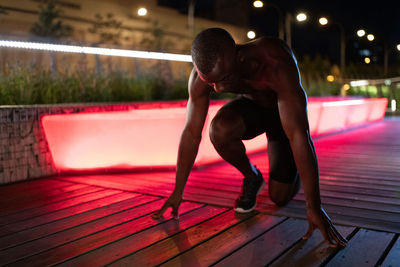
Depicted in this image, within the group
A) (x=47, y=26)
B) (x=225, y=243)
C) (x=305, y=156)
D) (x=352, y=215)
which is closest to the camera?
(x=305, y=156)

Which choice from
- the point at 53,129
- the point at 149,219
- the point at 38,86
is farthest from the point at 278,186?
the point at 38,86

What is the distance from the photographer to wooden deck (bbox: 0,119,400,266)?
1.51 metres

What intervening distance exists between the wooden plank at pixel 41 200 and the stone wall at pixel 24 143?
52 centimetres

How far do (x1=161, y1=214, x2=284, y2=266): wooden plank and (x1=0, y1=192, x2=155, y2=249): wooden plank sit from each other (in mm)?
718

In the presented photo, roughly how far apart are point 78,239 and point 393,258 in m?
1.31

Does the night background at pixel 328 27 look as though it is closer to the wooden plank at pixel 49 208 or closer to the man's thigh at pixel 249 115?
the man's thigh at pixel 249 115

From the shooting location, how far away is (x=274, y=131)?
2.19 meters

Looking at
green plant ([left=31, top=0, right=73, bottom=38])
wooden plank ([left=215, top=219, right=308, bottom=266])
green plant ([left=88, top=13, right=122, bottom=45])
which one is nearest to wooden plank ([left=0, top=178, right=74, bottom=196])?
wooden plank ([left=215, top=219, right=308, bottom=266])

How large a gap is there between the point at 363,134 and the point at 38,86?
4966 mm

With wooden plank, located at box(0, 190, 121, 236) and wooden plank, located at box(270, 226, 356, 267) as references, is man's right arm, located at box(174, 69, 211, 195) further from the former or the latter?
wooden plank, located at box(0, 190, 121, 236)

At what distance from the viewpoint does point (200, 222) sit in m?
1.96

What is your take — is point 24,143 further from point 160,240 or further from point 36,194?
point 160,240

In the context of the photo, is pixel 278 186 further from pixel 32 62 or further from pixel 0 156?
pixel 32 62

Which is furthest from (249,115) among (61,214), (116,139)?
(116,139)
